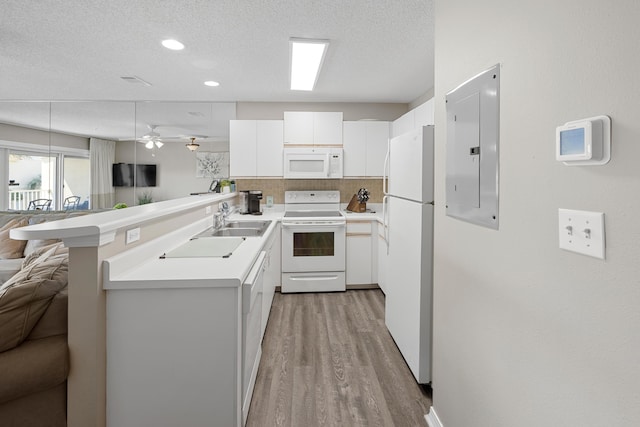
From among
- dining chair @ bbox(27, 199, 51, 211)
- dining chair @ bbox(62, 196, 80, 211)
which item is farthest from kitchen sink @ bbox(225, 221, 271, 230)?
dining chair @ bbox(27, 199, 51, 211)

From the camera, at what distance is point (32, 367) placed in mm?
1357

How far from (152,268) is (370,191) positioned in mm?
3448

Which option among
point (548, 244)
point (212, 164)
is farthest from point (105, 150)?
point (548, 244)

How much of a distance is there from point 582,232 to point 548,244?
0.45 ft

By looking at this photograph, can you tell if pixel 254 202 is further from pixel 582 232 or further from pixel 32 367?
pixel 582 232

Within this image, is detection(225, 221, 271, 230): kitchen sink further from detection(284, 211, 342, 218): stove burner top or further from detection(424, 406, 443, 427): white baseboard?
detection(424, 406, 443, 427): white baseboard

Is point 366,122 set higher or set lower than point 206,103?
lower

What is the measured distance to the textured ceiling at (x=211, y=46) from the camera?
220 cm

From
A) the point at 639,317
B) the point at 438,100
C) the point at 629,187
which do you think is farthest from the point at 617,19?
the point at 438,100

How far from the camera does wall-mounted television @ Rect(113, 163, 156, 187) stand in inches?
197

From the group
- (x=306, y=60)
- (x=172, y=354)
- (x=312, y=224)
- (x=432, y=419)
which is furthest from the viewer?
(x=312, y=224)

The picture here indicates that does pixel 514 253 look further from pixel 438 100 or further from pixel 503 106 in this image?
pixel 438 100

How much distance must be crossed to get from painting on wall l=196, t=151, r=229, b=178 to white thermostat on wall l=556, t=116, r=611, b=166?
4540 mm

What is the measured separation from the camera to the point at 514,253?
1113 mm
